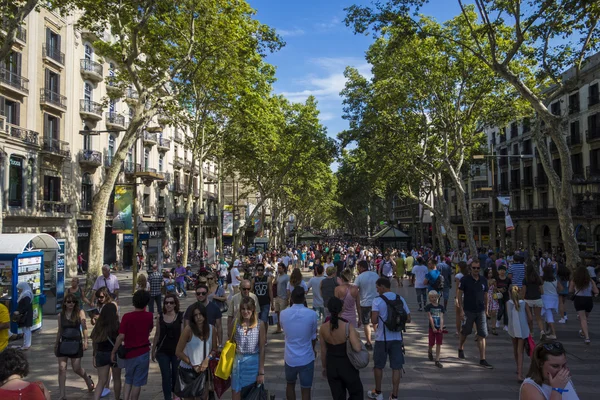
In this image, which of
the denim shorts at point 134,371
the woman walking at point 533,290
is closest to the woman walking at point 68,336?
the denim shorts at point 134,371

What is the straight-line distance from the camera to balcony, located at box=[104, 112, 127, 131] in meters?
29.6

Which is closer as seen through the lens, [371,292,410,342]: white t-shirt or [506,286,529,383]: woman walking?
[371,292,410,342]: white t-shirt

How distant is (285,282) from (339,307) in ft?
19.9

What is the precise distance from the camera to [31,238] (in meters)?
11.5

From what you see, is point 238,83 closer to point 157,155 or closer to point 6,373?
point 6,373

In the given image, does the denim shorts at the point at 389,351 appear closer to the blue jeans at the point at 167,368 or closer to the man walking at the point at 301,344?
the man walking at the point at 301,344

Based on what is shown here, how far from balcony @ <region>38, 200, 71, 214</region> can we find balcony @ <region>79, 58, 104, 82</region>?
7891 mm

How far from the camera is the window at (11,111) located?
2131cm

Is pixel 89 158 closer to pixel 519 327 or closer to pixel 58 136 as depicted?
pixel 58 136

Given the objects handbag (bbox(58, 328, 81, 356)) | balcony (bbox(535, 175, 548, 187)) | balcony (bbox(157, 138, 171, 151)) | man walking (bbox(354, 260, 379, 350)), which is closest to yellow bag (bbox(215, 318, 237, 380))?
handbag (bbox(58, 328, 81, 356))

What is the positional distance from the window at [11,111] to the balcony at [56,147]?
1.81 meters

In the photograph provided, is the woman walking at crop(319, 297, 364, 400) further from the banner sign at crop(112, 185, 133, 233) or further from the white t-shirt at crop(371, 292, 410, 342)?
the banner sign at crop(112, 185, 133, 233)

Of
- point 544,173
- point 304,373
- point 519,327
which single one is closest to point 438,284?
point 519,327

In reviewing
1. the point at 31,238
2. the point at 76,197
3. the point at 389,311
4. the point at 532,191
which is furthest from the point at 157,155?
the point at 389,311
